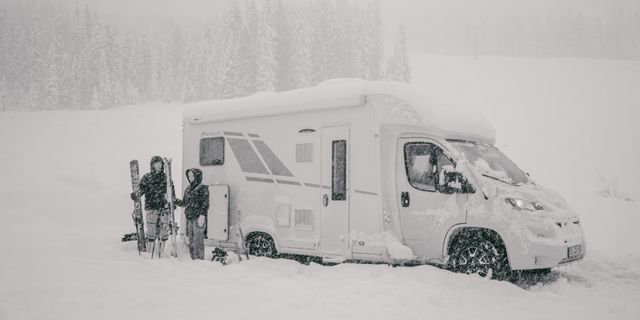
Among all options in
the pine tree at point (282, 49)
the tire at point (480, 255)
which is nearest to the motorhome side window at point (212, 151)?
the tire at point (480, 255)

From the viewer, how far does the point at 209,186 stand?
9781mm

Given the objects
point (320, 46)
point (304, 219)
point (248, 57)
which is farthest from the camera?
point (320, 46)

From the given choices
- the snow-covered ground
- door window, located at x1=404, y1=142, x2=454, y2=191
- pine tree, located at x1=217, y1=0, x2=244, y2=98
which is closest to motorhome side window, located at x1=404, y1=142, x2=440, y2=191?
door window, located at x1=404, y1=142, x2=454, y2=191

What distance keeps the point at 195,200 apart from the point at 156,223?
0.99 metres

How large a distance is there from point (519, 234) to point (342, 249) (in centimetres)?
277

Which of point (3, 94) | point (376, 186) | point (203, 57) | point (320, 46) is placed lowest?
point (376, 186)

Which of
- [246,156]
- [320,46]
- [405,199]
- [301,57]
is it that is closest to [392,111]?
[405,199]

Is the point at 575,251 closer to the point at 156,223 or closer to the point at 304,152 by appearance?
the point at 304,152

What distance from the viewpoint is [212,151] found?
998 cm

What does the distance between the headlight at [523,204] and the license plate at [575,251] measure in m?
0.69

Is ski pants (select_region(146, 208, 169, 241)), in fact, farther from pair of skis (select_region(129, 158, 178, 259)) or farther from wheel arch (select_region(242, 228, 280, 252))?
wheel arch (select_region(242, 228, 280, 252))

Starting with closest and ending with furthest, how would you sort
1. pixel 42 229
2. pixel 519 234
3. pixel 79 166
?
pixel 519 234
pixel 42 229
pixel 79 166

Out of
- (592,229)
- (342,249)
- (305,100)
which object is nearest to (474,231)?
(342,249)

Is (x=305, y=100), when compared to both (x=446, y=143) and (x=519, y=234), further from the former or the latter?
(x=519, y=234)
